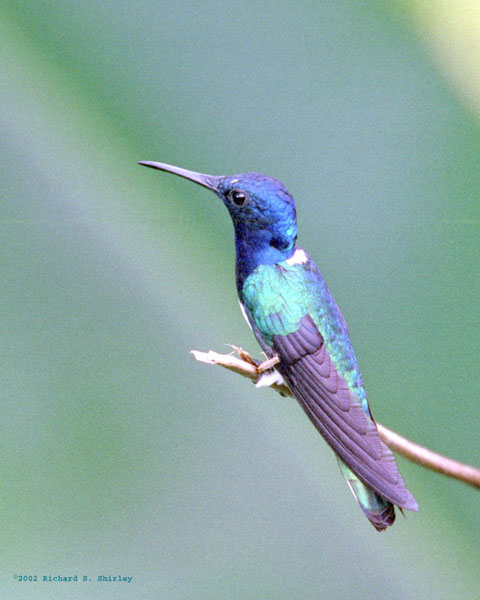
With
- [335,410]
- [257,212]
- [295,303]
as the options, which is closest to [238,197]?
[257,212]

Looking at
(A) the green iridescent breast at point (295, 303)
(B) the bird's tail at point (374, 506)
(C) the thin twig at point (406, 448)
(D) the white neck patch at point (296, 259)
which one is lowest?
(B) the bird's tail at point (374, 506)

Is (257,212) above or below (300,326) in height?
above

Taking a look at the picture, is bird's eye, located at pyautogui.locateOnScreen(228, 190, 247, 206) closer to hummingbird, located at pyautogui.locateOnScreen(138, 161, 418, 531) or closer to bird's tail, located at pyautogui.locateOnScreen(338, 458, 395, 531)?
hummingbird, located at pyautogui.locateOnScreen(138, 161, 418, 531)

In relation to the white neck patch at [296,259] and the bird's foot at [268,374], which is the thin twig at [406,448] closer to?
the bird's foot at [268,374]

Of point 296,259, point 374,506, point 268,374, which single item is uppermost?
point 296,259

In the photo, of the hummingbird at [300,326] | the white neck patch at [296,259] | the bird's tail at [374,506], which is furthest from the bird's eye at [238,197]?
the bird's tail at [374,506]

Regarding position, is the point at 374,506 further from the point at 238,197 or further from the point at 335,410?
the point at 238,197
